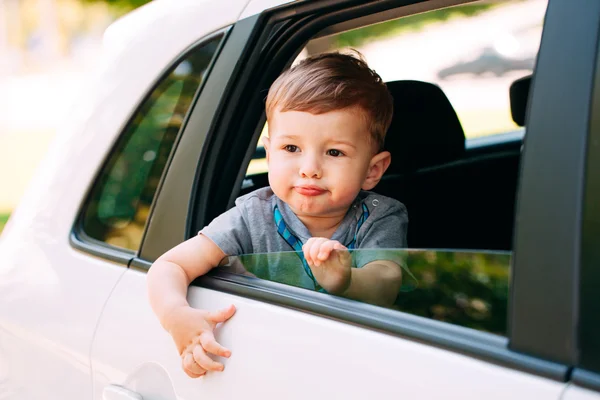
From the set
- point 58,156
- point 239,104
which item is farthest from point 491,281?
point 58,156

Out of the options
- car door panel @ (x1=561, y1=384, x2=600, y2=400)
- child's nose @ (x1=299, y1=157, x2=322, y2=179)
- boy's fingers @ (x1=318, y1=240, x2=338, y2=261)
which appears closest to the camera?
car door panel @ (x1=561, y1=384, x2=600, y2=400)

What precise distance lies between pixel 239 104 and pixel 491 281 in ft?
2.87

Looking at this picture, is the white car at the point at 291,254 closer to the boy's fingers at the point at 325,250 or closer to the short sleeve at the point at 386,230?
the boy's fingers at the point at 325,250

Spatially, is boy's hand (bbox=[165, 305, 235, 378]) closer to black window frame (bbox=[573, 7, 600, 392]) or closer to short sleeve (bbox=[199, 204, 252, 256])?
short sleeve (bbox=[199, 204, 252, 256])

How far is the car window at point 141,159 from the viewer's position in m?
1.92

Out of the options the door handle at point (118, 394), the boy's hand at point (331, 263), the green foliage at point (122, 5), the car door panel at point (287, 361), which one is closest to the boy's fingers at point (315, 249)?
the boy's hand at point (331, 263)

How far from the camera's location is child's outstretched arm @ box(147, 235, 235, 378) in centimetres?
142

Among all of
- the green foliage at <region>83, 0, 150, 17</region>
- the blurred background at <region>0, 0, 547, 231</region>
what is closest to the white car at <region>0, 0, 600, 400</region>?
the blurred background at <region>0, 0, 547, 231</region>

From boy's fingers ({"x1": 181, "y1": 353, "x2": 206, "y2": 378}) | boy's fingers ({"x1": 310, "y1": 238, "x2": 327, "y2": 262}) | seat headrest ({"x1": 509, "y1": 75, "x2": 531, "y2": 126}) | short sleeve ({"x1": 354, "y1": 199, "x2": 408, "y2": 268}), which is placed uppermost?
seat headrest ({"x1": 509, "y1": 75, "x2": 531, "y2": 126})

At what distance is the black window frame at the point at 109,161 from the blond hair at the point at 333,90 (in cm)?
20

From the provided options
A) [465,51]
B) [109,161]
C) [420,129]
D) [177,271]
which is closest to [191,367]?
[177,271]

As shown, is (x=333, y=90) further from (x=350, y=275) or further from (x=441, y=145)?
(x=441, y=145)

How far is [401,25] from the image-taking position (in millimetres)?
2242

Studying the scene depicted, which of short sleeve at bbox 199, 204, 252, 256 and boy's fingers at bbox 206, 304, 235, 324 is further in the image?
short sleeve at bbox 199, 204, 252, 256
